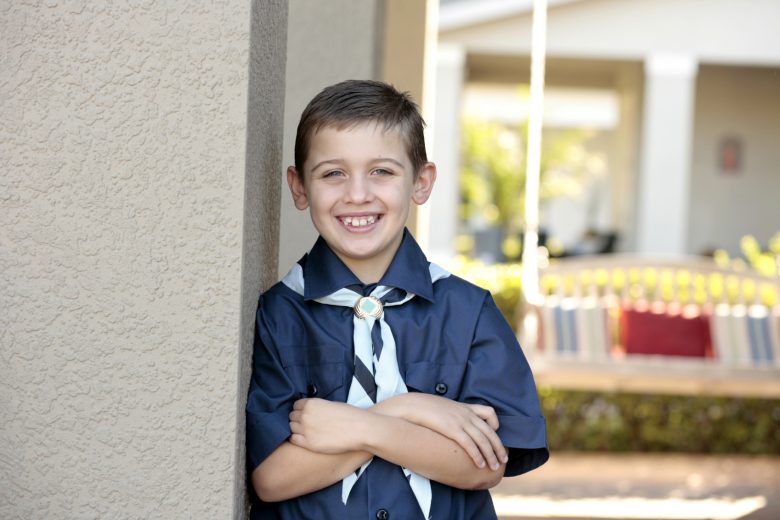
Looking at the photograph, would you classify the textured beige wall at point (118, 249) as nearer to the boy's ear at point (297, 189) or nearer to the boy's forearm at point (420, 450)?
the boy's forearm at point (420, 450)

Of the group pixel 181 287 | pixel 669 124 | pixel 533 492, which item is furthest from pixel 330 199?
pixel 669 124

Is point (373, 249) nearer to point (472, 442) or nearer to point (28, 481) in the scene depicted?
point (472, 442)

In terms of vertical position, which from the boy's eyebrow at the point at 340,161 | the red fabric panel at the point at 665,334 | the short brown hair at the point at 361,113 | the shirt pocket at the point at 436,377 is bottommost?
the red fabric panel at the point at 665,334

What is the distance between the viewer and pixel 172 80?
5.44 feet

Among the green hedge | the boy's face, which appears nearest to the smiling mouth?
the boy's face

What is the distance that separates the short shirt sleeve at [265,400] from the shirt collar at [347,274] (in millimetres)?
121

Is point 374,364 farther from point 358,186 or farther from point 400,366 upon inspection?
point 358,186

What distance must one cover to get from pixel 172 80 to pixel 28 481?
0.62 m

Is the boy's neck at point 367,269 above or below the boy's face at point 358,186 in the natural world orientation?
below

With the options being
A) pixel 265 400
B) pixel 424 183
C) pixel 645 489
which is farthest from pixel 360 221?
pixel 645 489

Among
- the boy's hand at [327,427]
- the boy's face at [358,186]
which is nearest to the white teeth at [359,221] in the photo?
the boy's face at [358,186]

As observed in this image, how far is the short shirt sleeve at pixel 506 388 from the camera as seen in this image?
6.26 feet

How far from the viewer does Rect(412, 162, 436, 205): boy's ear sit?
6.89 ft

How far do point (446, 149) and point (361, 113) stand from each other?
1069 centimetres
